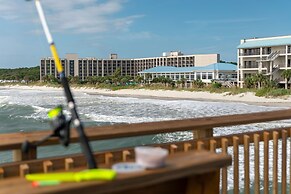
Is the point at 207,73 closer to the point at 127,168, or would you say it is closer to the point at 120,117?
the point at 120,117

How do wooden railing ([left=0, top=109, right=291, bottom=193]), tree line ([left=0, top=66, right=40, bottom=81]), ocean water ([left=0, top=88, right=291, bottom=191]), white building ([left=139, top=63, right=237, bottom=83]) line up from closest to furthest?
wooden railing ([left=0, top=109, right=291, bottom=193]) → ocean water ([left=0, top=88, right=291, bottom=191]) → white building ([left=139, top=63, right=237, bottom=83]) → tree line ([left=0, top=66, right=40, bottom=81])

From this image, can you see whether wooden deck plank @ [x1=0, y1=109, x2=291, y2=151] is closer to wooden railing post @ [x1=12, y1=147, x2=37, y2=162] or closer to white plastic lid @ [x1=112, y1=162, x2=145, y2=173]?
wooden railing post @ [x1=12, y1=147, x2=37, y2=162]

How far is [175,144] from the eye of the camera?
2420mm

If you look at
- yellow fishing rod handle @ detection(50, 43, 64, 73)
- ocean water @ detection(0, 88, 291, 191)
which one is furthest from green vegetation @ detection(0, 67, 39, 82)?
yellow fishing rod handle @ detection(50, 43, 64, 73)

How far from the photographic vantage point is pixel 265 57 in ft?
178

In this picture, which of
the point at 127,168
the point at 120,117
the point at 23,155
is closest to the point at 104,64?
the point at 120,117

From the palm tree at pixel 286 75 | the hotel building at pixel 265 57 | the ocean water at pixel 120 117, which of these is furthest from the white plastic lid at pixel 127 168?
the hotel building at pixel 265 57

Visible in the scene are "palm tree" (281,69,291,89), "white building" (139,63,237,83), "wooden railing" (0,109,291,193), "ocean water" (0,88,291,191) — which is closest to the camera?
"wooden railing" (0,109,291,193)

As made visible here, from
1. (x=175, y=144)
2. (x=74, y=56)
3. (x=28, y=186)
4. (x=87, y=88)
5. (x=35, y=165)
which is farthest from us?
(x=74, y=56)

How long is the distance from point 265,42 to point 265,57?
2.83 metres

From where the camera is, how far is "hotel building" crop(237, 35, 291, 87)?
52312 millimetres

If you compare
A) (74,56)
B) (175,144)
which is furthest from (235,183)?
(74,56)

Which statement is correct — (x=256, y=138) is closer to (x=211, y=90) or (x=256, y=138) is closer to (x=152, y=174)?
(x=152, y=174)

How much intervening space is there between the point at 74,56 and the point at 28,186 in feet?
399
